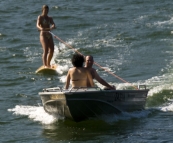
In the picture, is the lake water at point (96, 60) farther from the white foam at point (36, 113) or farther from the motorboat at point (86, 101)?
the motorboat at point (86, 101)

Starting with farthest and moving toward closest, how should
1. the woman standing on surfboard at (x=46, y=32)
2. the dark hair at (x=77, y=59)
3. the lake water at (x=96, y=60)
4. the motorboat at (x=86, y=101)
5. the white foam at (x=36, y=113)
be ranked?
the woman standing on surfboard at (x=46, y=32)
the white foam at (x=36, y=113)
the lake water at (x=96, y=60)
the dark hair at (x=77, y=59)
the motorboat at (x=86, y=101)

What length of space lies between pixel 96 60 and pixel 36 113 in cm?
695

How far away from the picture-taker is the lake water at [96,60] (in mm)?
15617

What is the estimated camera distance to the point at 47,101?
15.2 m

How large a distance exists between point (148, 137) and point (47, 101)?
2.33m

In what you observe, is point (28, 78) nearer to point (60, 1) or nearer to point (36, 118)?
point (36, 118)

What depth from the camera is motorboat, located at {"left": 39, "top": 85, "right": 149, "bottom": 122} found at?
14.7 metres

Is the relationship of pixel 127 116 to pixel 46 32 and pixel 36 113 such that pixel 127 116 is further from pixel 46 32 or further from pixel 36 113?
pixel 46 32

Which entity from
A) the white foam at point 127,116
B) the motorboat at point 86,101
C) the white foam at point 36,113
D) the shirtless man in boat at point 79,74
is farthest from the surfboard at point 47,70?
the shirtless man in boat at point 79,74

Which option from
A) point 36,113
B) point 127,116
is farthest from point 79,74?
point 36,113

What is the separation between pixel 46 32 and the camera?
21.6 meters

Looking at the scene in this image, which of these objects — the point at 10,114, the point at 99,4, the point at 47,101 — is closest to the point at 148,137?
the point at 47,101

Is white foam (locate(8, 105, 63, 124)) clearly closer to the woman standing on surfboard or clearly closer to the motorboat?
the motorboat

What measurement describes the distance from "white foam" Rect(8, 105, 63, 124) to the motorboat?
1.31 feet
